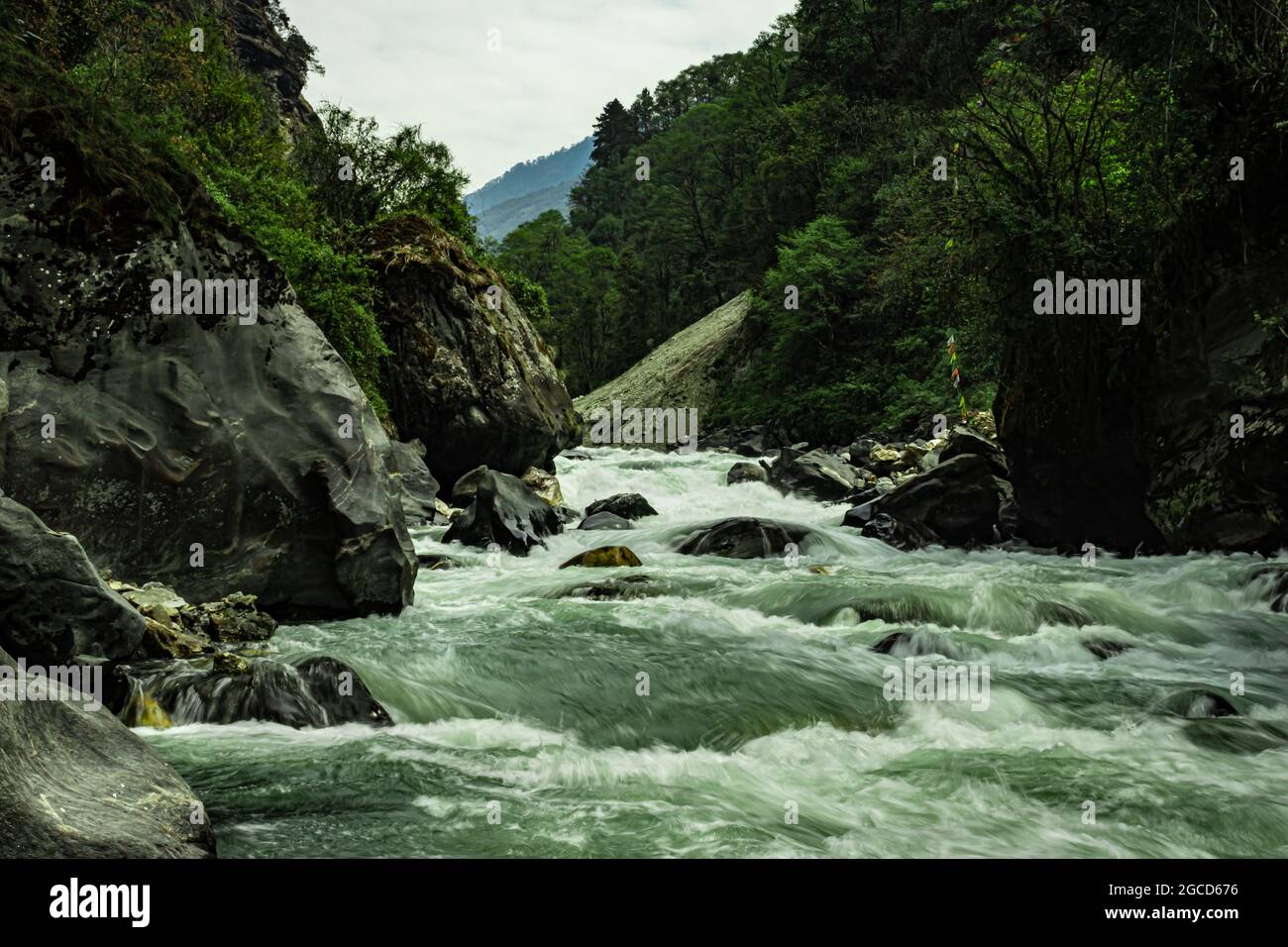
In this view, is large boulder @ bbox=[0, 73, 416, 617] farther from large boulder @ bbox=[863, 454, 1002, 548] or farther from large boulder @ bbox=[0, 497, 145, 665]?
large boulder @ bbox=[863, 454, 1002, 548]

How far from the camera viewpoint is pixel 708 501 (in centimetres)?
2395

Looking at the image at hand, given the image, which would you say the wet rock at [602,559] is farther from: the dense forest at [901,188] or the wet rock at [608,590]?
the dense forest at [901,188]

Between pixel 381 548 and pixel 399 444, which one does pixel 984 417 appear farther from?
pixel 381 548

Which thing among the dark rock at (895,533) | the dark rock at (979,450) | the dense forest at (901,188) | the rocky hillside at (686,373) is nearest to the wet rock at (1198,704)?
the dense forest at (901,188)

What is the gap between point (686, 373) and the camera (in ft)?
162

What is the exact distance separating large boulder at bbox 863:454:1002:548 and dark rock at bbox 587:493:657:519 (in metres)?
4.98

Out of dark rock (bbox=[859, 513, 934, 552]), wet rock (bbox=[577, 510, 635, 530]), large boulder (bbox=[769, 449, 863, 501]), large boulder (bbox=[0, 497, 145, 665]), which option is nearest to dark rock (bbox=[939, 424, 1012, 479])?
dark rock (bbox=[859, 513, 934, 552])

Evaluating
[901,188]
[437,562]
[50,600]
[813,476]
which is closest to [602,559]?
[437,562]

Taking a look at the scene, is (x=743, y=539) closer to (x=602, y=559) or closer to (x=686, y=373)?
(x=602, y=559)

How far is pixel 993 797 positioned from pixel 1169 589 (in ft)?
23.4

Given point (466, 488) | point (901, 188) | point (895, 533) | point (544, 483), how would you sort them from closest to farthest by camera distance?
1. point (895, 533)
2. point (466, 488)
3. point (901, 188)
4. point (544, 483)

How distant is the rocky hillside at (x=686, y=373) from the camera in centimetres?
4816

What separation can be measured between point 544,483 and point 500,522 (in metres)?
6.80
